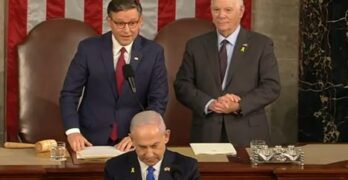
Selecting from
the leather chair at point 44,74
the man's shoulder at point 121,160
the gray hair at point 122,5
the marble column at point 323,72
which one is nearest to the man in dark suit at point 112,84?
the gray hair at point 122,5

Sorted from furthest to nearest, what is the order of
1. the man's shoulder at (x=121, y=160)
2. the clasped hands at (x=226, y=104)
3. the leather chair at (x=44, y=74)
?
the leather chair at (x=44, y=74) → the clasped hands at (x=226, y=104) → the man's shoulder at (x=121, y=160)

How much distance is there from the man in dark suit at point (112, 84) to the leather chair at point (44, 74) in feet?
5.40

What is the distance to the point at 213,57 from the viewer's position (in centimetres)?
497

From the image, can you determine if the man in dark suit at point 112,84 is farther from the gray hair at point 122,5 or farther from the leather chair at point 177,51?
the leather chair at point 177,51

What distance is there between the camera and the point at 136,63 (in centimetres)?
465

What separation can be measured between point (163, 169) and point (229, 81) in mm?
1416

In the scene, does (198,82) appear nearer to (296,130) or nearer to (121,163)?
(121,163)

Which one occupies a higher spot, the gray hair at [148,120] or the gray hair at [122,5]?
the gray hair at [122,5]

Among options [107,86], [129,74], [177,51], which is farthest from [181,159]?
[177,51]

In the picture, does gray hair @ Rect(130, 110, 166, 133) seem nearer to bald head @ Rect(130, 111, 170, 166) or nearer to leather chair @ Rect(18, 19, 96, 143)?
bald head @ Rect(130, 111, 170, 166)

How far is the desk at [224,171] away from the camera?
3969 millimetres

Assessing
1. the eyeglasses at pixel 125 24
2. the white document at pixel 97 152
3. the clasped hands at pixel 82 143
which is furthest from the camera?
the eyeglasses at pixel 125 24

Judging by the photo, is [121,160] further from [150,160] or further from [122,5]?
[122,5]

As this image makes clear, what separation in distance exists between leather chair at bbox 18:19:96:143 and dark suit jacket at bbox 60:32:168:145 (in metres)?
1.65
